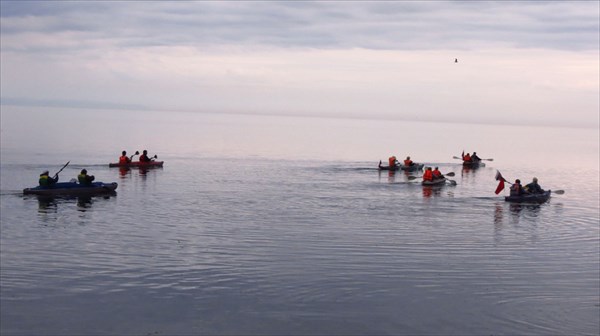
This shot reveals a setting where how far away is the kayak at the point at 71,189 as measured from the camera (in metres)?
37.0

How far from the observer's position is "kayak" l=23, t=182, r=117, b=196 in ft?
121

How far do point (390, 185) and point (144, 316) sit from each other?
32.9 meters

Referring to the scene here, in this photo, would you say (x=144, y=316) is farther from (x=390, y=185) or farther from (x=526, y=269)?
(x=390, y=185)

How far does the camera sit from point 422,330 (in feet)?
57.8

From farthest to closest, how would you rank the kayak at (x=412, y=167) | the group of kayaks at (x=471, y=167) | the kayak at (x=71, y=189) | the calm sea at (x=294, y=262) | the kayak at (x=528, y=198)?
the kayak at (x=412, y=167), the group of kayaks at (x=471, y=167), the kayak at (x=528, y=198), the kayak at (x=71, y=189), the calm sea at (x=294, y=262)

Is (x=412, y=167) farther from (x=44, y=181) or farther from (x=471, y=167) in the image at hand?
(x=44, y=181)

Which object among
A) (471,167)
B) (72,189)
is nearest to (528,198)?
(72,189)

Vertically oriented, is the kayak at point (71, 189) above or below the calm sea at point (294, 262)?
above

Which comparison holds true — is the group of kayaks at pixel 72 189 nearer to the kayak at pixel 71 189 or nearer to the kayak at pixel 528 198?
the kayak at pixel 71 189

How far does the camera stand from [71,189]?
38.3 metres

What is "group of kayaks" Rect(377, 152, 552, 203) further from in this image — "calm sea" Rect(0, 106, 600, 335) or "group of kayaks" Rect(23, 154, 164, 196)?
"group of kayaks" Rect(23, 154, 164, 196)

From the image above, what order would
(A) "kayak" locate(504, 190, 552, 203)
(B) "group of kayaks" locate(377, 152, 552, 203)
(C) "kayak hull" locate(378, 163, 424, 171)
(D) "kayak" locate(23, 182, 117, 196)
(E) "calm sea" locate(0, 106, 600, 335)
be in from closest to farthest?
(E) "calm sea" locate(0, 106, 600, 335) < (D) "kayak" locate(23, 182, 117, 196) < (A) "kayak" locate(504, 190, 552, 203) < (B) "group of kayaks" locate(377, 152, 552, 203) < (C) "kayak hull" locate(378, 163, 424, 171)

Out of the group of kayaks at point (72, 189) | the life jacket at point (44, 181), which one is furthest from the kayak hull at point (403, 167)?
the life jacket at point (44, 181)

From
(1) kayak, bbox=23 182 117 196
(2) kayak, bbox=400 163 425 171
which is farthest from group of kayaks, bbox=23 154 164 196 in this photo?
(2) kayak, bbox=400 163 425 171
